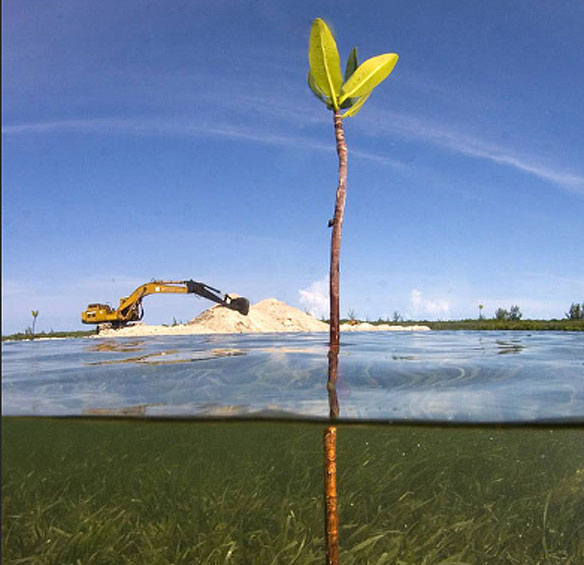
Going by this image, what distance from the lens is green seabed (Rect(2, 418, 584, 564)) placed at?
18.5 ft

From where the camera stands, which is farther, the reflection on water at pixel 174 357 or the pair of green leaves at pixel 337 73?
the reflection on water at pixel 174 357

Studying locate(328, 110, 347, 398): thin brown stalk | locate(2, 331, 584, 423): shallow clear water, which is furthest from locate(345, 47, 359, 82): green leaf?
locate(2, 331, 584, 423): shallow clear water

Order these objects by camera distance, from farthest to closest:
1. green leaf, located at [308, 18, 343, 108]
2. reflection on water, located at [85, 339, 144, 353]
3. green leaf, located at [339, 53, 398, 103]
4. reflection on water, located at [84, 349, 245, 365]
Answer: reflection on water, located at [85, 339, 144, 353]
reflection on water, located at [84, 349, 245, 365]
green leaf, located at [339, 53, 398, 103]
green leaf, located at [308, 18, 343, 108]

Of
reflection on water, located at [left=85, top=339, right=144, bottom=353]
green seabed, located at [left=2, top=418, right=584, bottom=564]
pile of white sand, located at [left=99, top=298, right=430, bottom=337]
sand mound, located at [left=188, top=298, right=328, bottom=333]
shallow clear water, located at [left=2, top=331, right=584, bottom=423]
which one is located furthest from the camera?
sand mound, located at [left=188, top=298, right=328, bottom=333]

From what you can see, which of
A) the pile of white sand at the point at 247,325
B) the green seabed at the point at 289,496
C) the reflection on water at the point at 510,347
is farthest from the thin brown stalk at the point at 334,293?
the pile of white sand at the point at 247,325

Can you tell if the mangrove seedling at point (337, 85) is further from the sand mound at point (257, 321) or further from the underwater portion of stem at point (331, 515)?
the sand mound at point (257, 321)

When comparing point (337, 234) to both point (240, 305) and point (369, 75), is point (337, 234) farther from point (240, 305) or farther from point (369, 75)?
point (240, 305)

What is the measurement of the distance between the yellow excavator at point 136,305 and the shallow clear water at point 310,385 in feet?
30.0

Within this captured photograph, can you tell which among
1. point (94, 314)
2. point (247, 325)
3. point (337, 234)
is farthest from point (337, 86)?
point (94, 314)

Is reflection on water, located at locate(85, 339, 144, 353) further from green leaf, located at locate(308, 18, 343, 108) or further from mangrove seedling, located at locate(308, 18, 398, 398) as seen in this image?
green leaf, located at locate(308, 18, 343, 108)

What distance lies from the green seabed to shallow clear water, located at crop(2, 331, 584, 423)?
2.85 feet

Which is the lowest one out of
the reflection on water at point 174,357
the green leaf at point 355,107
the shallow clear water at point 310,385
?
the shallow clear water at point 310,385

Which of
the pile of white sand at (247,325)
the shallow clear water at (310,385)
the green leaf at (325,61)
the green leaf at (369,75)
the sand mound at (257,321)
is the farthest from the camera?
the sand mound at (257,321)

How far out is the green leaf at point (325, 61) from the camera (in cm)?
269
